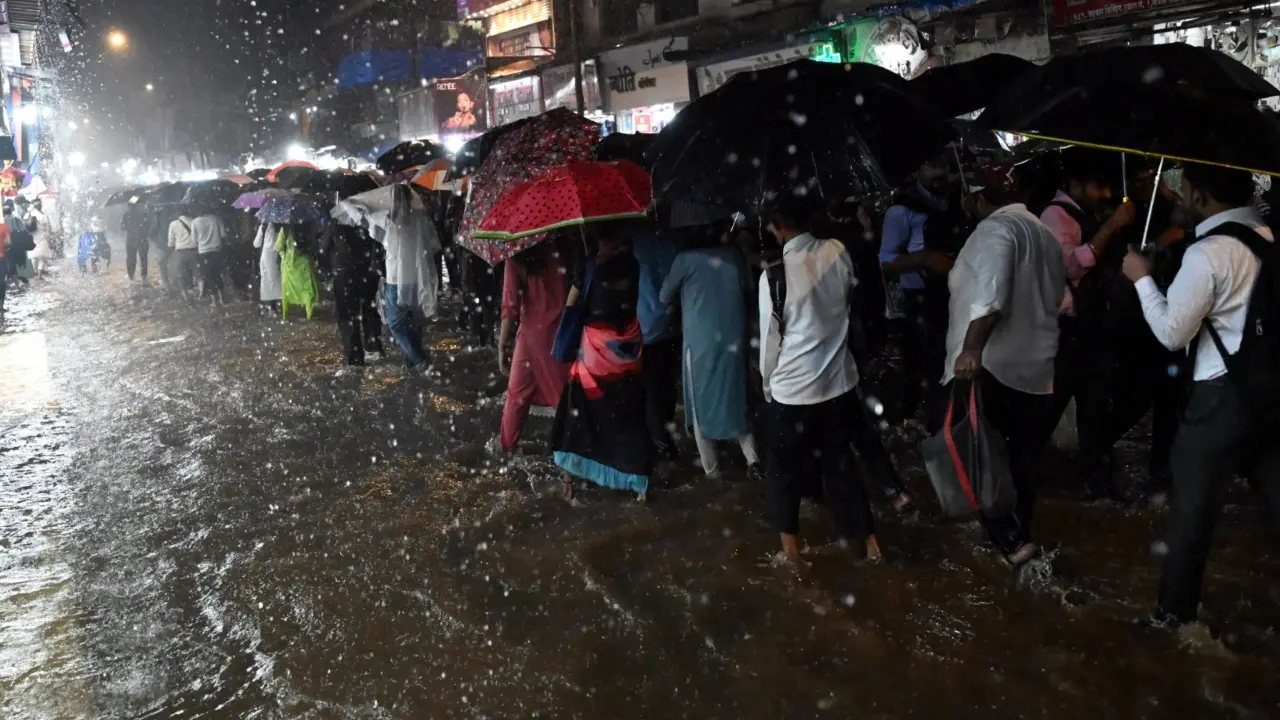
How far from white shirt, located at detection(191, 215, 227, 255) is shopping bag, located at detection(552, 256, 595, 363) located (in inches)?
517

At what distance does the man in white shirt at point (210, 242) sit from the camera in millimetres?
16406

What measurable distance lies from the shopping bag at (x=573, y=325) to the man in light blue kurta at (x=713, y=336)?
0.48m

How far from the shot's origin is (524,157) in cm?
639

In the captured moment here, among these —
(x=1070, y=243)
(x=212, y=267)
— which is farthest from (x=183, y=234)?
(x=1070, y=243)

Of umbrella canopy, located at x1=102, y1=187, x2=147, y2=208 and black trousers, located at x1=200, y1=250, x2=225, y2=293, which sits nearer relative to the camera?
black trousers, located at x1=200, y1=250, x2=225, y2=293

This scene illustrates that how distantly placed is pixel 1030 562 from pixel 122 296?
20.4 m

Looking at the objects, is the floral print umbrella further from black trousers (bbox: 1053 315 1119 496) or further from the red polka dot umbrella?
black trousers (bbox: 1053 315 1119 496)

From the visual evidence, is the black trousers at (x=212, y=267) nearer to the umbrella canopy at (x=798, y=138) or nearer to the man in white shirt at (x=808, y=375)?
the umbrella canopy at (x=798, y=138)

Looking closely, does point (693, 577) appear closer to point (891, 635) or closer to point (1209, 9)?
point (891, 635)

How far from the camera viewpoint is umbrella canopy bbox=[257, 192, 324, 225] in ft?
38.8

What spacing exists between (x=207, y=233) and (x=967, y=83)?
46.9 ft

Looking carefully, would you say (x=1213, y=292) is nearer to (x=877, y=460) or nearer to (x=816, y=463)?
(x=816, y=463)

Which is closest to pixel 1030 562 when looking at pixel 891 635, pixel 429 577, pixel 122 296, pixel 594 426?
pixel 891 635

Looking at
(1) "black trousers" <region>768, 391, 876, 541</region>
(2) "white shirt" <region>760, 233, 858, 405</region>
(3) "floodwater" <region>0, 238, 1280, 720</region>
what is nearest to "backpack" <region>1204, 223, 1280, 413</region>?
(3) "floodwater" <region>0, 238, 1280, 720</region>
